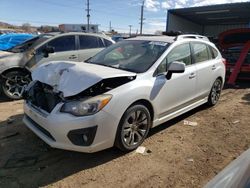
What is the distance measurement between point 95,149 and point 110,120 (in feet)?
1.38

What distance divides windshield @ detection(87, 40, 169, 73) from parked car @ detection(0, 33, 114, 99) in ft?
8.73

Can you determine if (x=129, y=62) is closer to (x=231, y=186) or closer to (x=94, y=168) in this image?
(x=94, y=168)

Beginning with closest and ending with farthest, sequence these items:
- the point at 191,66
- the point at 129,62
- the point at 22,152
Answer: the point at 22,152
the point at 129,62
the point at 191,66

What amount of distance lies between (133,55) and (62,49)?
357 cm

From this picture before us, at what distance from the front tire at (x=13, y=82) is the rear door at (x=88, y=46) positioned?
1.70 metres

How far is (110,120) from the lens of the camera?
11.6 feet

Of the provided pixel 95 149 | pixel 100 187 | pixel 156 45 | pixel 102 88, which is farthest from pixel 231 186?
pixel 156 45

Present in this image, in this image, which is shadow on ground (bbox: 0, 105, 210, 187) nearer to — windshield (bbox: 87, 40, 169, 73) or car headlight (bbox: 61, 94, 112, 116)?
car headlight (bbox: 61, 94, 112, 116)

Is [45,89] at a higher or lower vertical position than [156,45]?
lower

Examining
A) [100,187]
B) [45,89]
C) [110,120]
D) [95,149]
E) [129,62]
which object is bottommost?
[100,187]

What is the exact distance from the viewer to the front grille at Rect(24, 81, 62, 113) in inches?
148

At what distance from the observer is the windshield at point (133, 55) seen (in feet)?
14.5

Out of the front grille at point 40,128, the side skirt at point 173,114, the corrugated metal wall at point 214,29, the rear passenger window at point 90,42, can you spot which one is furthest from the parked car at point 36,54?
the corrugated metal wall at point 214,29

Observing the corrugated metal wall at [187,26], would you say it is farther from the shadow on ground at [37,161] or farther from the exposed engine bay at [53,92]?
the shadow on ground at [37,161]
